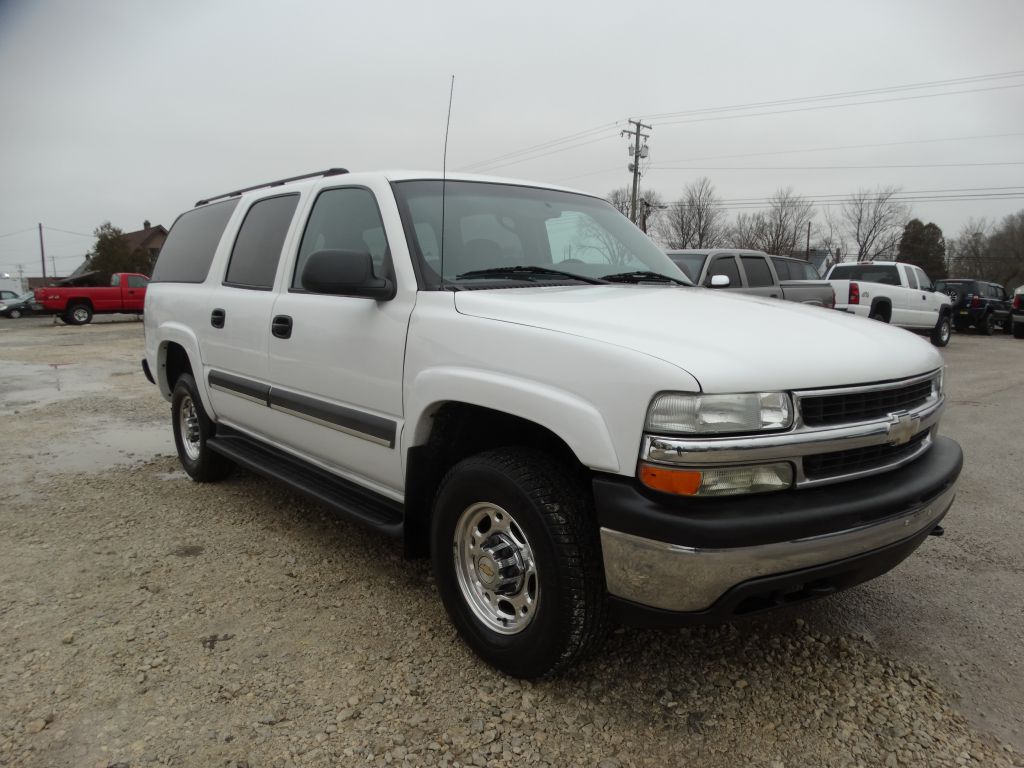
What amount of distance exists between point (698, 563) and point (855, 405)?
2.52ft

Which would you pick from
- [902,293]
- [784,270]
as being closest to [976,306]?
[902,293]

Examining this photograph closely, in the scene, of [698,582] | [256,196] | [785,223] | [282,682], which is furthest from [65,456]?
[785,223]

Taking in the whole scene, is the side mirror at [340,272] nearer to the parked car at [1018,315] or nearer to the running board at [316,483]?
the running board at [316,483]

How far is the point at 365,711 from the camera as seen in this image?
2363mm

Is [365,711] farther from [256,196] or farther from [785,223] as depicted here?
[785,223]

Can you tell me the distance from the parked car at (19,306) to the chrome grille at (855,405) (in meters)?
34.0

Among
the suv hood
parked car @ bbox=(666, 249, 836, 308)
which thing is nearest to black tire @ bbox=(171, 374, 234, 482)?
the suv hood

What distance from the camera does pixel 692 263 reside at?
31.2ft

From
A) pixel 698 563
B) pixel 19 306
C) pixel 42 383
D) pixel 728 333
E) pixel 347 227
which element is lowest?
pixel 19 306

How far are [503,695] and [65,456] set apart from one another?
485 centimetres

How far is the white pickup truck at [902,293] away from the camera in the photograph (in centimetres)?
1467

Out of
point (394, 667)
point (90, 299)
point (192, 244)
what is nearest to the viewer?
point (394, 667)

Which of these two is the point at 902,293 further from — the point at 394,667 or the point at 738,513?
the point at 394,667

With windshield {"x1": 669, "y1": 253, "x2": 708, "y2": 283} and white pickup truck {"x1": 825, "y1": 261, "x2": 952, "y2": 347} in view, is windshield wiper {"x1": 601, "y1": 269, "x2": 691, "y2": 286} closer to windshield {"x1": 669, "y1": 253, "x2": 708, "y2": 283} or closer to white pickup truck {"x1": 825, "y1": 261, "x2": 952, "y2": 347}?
windshield {"x1": 669, "y1": 253, "x2": 708, "y2": 283}
